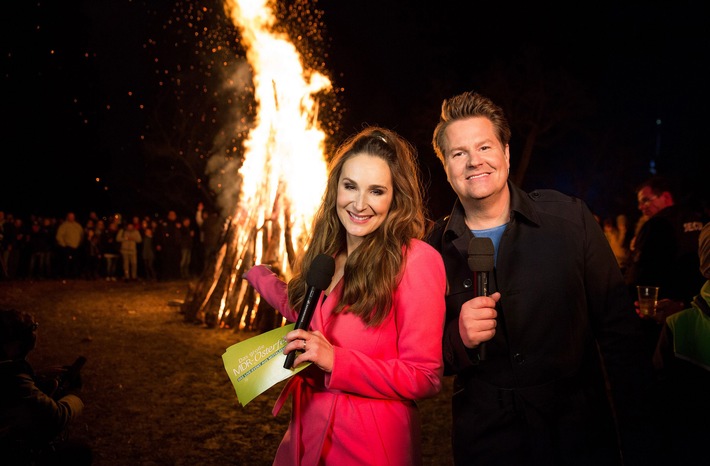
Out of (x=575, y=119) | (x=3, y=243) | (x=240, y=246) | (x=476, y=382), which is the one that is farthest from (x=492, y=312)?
(x=575, y=119)

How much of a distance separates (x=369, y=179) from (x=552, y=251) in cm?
101

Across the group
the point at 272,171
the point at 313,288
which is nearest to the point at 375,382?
the point at 313,288

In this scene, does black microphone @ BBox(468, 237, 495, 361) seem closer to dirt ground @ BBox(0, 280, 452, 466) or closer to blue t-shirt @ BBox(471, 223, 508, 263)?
blue t-shirt @ BBox(471, 223, 508, 263)

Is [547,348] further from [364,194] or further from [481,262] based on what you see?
[364,194]

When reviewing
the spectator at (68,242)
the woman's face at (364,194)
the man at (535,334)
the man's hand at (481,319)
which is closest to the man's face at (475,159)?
the man at (535,334)

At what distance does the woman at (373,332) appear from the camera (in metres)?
2.21

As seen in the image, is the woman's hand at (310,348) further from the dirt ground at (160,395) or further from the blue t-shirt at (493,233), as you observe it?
the dirt ground at (160,395)

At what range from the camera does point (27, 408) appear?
324 cm

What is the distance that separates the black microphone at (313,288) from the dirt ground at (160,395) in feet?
10.5

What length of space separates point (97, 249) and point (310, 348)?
1690cm

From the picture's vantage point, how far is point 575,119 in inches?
1113

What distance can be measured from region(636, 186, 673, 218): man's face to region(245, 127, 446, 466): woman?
5.38 metres

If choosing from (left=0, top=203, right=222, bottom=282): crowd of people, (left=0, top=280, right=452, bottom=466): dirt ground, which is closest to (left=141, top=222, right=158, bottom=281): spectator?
(left=0, top=203, right=222, bottom=282): crowd of people

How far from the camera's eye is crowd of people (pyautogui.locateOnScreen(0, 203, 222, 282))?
15.7 metres
